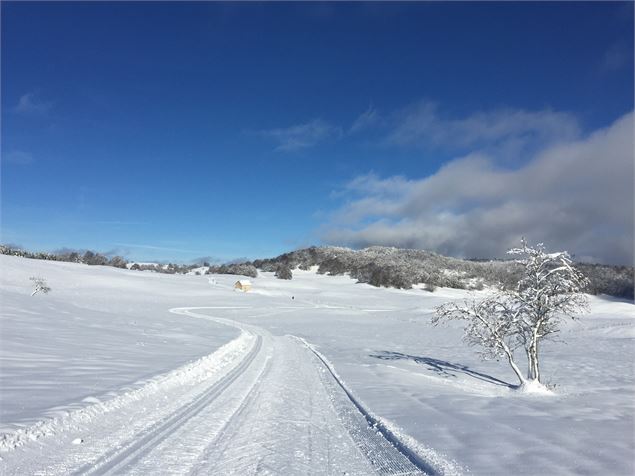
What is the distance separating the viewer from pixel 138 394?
8812 millimetres

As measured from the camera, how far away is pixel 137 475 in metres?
5.03

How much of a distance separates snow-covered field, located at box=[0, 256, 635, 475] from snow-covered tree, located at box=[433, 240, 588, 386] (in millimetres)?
1458

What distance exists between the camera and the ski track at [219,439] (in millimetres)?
5395

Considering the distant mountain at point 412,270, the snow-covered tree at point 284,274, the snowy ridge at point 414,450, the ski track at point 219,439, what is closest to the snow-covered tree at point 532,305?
the ski track at point 219,439

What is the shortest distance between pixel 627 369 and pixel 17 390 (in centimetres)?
2095

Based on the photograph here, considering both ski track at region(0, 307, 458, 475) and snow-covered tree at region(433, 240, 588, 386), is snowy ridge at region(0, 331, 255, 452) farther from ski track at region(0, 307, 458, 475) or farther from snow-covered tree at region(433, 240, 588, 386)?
snow-covered tree at region(433, 240, 588, 386)

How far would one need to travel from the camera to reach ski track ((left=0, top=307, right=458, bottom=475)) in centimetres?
539

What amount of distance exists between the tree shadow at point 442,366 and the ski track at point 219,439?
785 centimetres

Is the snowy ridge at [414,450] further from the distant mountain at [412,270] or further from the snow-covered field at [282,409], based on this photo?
the distant mountain at [412,270]

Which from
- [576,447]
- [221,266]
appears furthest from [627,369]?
[221,266]

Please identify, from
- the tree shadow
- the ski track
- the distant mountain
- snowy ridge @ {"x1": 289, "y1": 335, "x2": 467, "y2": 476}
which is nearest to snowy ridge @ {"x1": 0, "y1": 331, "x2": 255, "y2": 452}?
the ski track

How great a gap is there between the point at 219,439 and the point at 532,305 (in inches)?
456

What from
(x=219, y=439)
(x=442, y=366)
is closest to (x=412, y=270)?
(x=442, y=366)

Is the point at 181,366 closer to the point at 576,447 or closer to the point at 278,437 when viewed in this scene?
the point at 278,437
